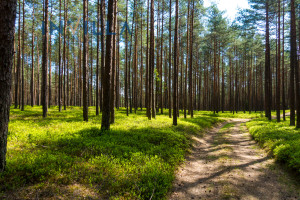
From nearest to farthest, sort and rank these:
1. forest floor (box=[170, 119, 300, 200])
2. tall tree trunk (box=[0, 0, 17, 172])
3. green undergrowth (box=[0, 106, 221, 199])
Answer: tall tree trunk (box=[0, 0, 17, 172]) < green undergrowth (box=[0, 106, 221, 199]) < forest floor (box=[170, 119, 300, 200])

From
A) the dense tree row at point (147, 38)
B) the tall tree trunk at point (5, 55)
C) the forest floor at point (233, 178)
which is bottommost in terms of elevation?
the forest floor at point (233, 178)

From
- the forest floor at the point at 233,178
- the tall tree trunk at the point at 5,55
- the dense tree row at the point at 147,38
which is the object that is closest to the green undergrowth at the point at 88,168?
the forest floor at the point at 233,178

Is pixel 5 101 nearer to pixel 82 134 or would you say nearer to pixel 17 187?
pixel 17 187

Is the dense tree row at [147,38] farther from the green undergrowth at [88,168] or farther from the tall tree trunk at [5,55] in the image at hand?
the tall tree trunk at [5,55]

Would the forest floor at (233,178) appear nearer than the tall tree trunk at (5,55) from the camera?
No

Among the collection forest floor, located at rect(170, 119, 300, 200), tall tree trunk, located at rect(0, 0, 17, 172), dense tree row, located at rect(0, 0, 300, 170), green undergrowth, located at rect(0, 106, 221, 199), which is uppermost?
dense tree row, located at rect(0, 0, 300, 170)

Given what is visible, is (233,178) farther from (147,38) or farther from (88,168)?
(147,38)

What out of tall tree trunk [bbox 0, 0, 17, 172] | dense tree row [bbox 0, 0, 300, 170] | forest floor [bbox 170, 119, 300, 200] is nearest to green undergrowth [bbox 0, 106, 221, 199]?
forest floor [bbox 170, 119, 300, 200]

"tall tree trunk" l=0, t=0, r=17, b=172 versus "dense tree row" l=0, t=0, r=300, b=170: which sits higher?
"dense tree row" l=0, t=0, r=300, b=170

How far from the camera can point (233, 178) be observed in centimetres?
524

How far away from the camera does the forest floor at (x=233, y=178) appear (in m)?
4.42

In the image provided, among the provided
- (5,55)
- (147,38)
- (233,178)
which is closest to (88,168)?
(5,55)

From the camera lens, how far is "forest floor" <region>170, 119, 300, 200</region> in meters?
4.42

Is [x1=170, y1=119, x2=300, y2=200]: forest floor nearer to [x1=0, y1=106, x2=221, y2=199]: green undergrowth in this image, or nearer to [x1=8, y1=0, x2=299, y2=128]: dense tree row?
[x1=0, y1=106, x2=221, y2=199]: green undergrowth
